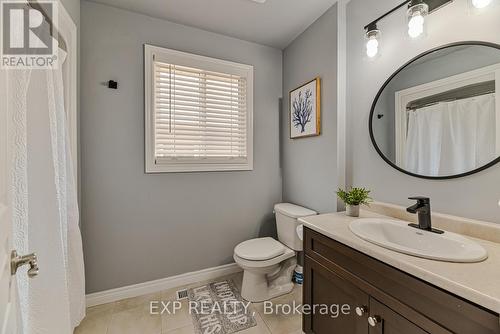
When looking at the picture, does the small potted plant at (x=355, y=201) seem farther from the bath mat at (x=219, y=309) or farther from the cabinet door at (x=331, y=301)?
the bath mat at (x=219, y=309)

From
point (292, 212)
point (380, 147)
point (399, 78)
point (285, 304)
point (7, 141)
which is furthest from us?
point (292, 212)

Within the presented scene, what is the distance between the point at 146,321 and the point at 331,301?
1.33 metres

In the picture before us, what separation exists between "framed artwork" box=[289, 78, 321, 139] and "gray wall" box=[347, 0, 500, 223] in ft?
0.85

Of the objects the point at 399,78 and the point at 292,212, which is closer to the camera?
the point at 399,78

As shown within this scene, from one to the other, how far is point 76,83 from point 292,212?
1957mm

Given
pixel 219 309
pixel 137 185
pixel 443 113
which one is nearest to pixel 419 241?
pixel 443 113

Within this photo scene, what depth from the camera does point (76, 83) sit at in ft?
5.04

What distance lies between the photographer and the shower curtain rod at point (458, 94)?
0.99 m

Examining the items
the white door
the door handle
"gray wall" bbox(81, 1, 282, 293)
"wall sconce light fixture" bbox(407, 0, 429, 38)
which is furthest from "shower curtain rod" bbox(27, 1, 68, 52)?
"wall sconce light fixture" bbox(407, 0, 429, 38)

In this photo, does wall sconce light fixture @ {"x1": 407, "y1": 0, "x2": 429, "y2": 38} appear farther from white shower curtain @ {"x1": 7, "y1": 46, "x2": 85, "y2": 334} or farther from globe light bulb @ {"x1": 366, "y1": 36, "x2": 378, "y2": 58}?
white shower curtain @ {"x1": 7, "y1": 46, "x2": 85, "y2": 334}

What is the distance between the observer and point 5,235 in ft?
1.74

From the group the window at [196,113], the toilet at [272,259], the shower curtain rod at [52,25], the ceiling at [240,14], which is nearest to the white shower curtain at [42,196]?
the shower curtain rod at [52,25]

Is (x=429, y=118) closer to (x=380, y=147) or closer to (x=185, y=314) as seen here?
(x=380, y=147)

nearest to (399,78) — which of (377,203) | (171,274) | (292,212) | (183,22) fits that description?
(377,203)
